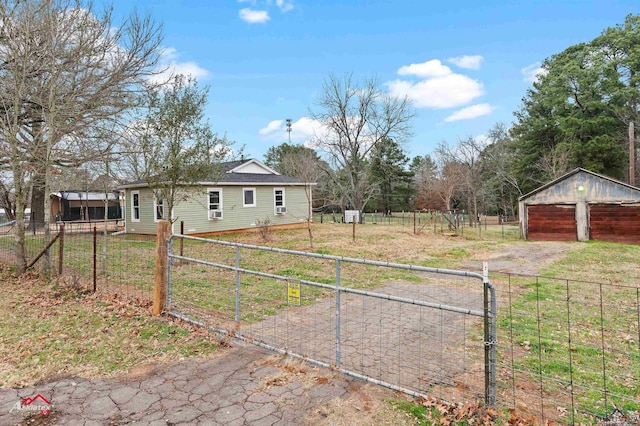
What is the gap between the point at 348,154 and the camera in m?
32.0

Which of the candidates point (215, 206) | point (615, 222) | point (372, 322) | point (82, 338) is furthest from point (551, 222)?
point (82, 338)

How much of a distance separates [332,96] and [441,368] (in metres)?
29.6

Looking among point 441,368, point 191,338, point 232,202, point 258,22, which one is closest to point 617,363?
point 441,368

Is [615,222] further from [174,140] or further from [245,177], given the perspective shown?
[174,140]

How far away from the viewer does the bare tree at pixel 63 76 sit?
24.0ft

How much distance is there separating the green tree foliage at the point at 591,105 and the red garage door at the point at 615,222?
1102 centimetres

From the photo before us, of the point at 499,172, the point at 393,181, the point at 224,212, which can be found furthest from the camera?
the point at 393,181

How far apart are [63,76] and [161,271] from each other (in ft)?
19.2

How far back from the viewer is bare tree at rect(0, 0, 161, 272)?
7.32m

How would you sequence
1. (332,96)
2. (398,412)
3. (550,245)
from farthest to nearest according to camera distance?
1. (332,96)
2. (550,245)
3. (398,412)

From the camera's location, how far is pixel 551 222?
56.6 feet

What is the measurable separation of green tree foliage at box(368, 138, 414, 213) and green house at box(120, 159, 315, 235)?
21881 mm

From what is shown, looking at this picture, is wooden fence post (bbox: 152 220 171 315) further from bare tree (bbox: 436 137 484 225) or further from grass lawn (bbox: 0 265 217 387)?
bare tree (bbox: 436 137 484 225)

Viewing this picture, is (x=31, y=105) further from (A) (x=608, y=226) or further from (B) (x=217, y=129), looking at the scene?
(A) (x=608, y=226)
